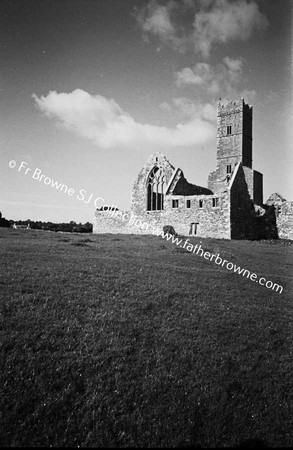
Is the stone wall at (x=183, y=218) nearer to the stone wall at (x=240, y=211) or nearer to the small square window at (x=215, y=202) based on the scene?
the small square window at (x=215, y=202)

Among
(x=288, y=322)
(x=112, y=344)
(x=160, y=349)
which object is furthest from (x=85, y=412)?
(x=288, y=322)

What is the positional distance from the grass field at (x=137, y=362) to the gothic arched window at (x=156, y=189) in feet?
107

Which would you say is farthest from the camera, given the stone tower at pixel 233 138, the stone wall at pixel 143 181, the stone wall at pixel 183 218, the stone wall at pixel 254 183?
the stone tower at pixel 233 138

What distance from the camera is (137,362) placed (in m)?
8.23

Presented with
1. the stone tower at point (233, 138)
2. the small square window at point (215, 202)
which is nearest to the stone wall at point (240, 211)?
the small square window at point (215, 202)

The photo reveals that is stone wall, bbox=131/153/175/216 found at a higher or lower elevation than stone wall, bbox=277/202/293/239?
higher

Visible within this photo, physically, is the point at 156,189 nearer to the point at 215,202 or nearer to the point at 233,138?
the point at 215,202

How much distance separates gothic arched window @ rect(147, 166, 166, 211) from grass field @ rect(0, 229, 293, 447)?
32.6 m

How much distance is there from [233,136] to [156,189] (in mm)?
40139

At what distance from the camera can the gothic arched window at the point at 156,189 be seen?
153 feet

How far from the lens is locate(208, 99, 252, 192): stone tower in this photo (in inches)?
2987

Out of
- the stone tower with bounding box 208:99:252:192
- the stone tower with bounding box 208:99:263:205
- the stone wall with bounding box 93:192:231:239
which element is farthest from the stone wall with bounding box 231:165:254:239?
the stone tower with bounding box 208:99:252:192

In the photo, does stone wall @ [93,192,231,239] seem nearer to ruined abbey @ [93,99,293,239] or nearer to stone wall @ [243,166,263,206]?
ruined abbey @ [93,99,293,239]

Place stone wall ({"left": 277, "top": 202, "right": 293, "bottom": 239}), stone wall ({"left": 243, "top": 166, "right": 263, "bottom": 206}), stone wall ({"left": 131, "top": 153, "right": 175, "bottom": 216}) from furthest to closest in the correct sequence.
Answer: stone wall ({"left": 243, "top": 166, "right": 263, "bottom": 206}), stone wall ({"left": 131, "top": 153, "right": 175, "bottom": 216}), stone wall ({"left": 277, "top": 202, "right": 293, "bottom": 239})
